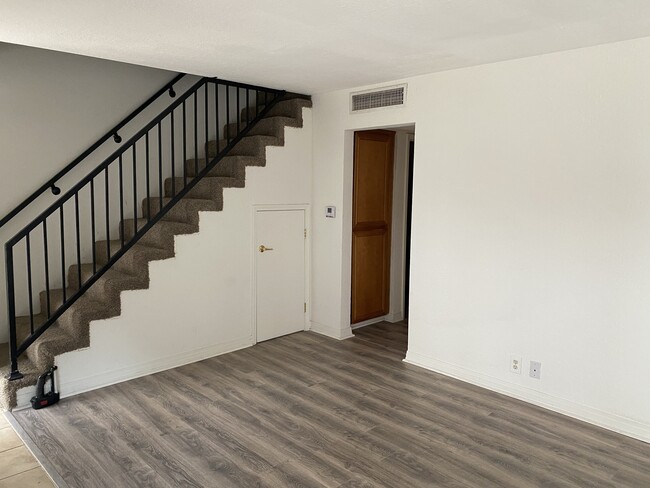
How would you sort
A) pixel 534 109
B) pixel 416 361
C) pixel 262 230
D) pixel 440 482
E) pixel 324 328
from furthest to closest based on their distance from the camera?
1. pixel 324 328
2. pixel 262 230
3. pixel 416 361
4. pixel 534 109
5. pixel 440 482

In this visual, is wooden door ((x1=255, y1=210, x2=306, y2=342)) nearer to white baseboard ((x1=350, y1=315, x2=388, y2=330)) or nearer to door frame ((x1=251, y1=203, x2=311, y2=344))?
door frame ((x1=251, y1=203, x2=311, y2=344))

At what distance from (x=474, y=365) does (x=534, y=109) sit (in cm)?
202

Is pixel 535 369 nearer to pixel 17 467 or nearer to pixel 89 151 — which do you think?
pixel 17 467

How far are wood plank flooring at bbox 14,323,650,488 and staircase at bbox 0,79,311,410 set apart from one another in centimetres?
44

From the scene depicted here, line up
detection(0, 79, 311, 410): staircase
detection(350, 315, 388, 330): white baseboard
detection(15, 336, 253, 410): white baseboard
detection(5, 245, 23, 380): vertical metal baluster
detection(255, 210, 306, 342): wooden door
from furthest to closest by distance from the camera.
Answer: detection(350, 315, 388, 330): white baseboard → detection(255, 210, 306, 342): wooden door → detection(0, 79, 311, 410): staircase → detection(15, 336, 253, 410): white baseboard → detection(5, 245, 23, 380): vertical metal baluster

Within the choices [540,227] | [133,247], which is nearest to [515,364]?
[540,227]

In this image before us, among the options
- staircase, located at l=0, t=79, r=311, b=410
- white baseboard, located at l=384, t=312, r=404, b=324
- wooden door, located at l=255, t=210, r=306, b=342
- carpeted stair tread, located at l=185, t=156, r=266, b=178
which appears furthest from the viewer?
white baseboard, located at l=384, t=312, r=404, b=324

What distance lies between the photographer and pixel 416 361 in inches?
173

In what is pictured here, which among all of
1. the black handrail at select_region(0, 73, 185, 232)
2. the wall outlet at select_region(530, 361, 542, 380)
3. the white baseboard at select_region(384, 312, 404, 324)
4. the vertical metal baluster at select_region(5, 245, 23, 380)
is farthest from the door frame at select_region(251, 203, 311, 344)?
the wall outlet at select_region(530, 361, 542, 380)

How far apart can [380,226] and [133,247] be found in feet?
8.46

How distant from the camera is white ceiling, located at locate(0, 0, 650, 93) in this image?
2.55 meters

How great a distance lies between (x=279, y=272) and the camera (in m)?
5.06

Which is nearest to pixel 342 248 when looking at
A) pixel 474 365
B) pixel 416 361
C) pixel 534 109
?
pixel 416 361

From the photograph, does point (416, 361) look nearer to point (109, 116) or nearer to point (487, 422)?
point (487, 422)
